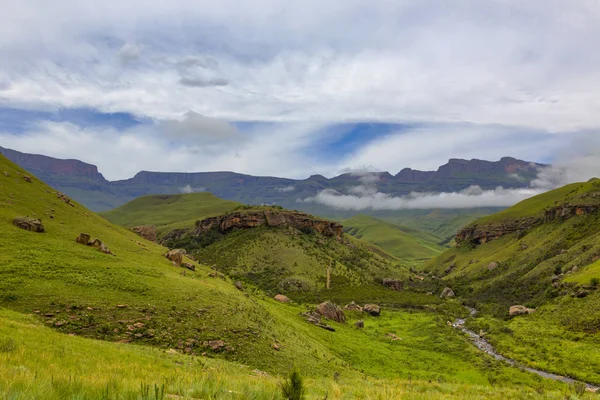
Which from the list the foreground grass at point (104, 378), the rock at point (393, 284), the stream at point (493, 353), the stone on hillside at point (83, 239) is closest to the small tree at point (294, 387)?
the foreground grass at point (104, 378)

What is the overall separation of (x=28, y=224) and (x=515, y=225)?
162m

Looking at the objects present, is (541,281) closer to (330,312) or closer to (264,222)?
(330,312)

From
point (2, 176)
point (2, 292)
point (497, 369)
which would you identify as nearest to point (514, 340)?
point (497, 369)

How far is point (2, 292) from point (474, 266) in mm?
131801

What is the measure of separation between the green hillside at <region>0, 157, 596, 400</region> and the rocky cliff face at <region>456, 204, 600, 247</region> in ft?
298

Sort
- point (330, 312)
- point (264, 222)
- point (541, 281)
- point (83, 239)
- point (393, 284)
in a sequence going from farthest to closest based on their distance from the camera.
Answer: point (264, 222) < point (393, 284) < point (541, 281) < point (330, 312) < point (83, 239)

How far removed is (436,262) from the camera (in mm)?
170875

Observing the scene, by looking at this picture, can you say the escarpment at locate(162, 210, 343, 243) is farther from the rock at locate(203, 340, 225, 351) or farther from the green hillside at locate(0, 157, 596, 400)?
the rock at locate(203, 340, 225, 351)

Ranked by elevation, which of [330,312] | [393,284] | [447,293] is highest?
[330,312]

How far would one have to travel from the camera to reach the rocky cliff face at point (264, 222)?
4515 inches

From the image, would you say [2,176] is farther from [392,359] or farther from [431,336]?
[431,336]

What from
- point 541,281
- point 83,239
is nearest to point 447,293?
point 541,281

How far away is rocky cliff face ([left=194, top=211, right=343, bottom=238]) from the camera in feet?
376

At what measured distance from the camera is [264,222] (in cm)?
11488
